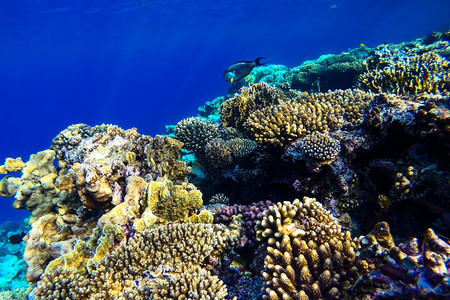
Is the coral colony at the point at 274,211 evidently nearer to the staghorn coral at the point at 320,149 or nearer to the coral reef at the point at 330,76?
the staghorn coral at the point at 320,149

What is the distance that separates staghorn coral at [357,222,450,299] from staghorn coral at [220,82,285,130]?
15.2ft

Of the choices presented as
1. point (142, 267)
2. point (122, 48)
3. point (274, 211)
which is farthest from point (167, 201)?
point (122, 48)

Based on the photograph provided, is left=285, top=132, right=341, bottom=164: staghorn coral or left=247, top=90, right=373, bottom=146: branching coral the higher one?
left=247, top=90, right=373, bottom=146: branching coral

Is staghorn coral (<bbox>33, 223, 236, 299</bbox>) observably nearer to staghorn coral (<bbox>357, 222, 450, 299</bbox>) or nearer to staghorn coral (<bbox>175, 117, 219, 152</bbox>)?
staghorn coral (<bbox>357, 222, 450, 299</bbox>)

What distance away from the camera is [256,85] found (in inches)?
258

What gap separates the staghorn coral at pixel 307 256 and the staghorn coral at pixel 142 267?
2.91 feet

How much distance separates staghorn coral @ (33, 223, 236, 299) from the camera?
306cm

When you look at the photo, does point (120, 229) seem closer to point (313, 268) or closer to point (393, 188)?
point (313, 268)

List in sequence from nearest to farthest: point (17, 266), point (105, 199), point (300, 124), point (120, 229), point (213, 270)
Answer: point (213, 270) → point (120, 229) → point (300, 124) → point (105, 199) → point (17, 266)

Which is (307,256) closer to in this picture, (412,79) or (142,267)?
(142,267)

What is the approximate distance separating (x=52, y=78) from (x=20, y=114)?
30831 mm

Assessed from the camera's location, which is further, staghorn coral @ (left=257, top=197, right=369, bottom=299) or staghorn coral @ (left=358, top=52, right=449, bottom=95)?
staghorn coral @ (left=358, top=52, right=449, bottom=95)

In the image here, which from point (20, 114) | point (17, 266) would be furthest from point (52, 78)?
point (17, 266)

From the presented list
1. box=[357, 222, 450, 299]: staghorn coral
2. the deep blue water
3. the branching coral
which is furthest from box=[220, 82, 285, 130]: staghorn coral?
the deep blue water
